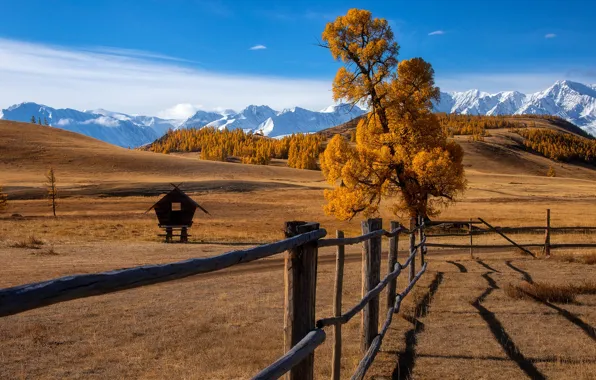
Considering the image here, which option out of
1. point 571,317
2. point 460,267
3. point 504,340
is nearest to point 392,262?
point 504,340

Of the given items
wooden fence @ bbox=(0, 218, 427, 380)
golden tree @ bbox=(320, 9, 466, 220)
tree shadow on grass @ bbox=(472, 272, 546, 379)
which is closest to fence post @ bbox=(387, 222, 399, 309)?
wooden fence @ bbox=(0, 218, 427, 380)

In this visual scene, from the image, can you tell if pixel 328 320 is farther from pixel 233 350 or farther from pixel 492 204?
pixel 492 204

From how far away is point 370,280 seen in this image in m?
7.99

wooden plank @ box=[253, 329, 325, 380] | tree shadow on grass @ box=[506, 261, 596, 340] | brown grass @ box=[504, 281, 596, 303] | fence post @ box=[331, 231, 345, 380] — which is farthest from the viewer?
brown grass @ box=[504, 281, 596, 303]

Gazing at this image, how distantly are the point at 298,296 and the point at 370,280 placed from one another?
372 cm

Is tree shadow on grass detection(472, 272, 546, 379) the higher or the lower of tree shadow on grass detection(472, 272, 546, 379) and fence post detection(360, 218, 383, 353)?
the lower

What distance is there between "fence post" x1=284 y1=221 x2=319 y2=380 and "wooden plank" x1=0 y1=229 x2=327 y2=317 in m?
0.79

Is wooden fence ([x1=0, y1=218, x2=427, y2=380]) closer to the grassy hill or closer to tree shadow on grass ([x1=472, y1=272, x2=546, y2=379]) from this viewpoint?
tree shadow on grass ([x1=472, y1=272, x2=546, y2=379])

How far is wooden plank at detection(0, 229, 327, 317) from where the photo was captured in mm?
2195

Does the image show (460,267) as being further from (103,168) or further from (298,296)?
(103,168)

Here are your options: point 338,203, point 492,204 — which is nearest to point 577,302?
point 338,203

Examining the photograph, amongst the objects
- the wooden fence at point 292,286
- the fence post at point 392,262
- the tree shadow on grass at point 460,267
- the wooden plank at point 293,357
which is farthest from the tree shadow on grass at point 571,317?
the wooden plank at point 293,357

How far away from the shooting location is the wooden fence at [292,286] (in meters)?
2.37

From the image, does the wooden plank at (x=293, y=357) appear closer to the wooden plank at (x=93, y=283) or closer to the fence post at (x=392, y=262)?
the wooden plank at (x=93, y=283)
